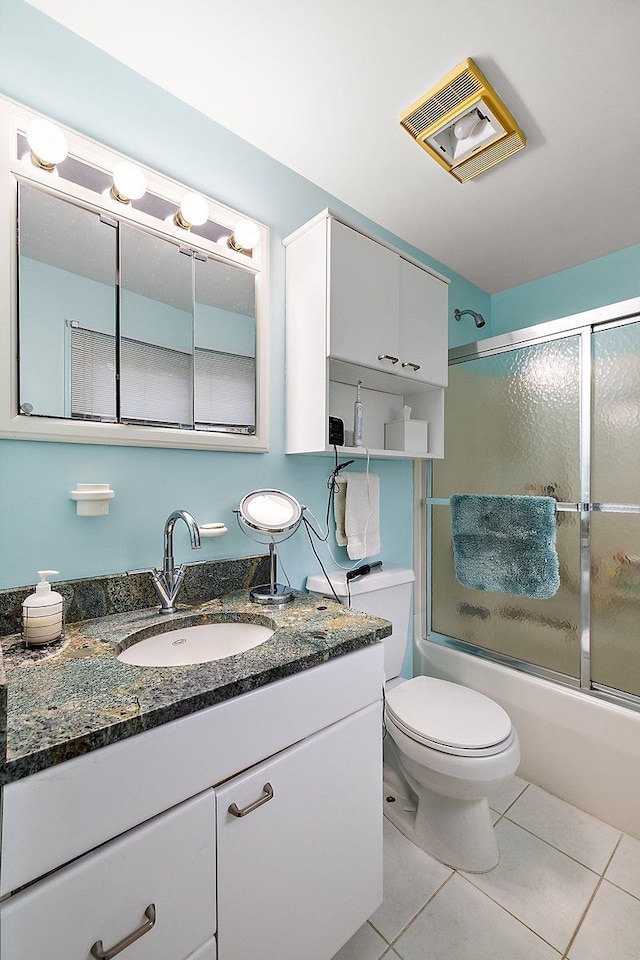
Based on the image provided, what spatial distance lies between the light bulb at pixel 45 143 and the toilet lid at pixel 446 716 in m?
1.85

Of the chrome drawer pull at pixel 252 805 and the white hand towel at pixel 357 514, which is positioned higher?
the white hand towel at pixel 357 514

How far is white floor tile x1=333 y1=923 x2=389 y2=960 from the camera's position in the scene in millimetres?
1100

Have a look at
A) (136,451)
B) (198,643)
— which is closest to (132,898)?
(198,643)

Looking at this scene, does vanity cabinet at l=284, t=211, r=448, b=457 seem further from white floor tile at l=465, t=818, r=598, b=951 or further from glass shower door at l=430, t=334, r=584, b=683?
white floor tile at l=465, t=818, r=598, b=951

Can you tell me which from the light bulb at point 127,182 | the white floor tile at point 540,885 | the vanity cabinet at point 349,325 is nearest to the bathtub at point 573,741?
the white floor tile at point 540,885

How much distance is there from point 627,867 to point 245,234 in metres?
2.35

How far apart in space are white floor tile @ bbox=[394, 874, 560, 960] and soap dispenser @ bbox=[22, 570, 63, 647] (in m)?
1.20

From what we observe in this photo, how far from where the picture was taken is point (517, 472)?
189 cm

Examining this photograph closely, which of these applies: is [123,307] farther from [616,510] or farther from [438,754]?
[616,510]

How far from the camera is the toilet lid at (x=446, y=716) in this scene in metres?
1.31

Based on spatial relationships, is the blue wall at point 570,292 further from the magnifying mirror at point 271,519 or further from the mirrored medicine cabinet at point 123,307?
the magnifying mirror at point 271,519

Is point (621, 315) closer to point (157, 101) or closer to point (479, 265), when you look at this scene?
point (479, 265)

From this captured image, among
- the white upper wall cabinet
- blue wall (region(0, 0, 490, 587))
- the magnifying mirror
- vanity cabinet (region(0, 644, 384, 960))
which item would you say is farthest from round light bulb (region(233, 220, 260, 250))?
vanity cabinet (region(0, 644, 384, 960))

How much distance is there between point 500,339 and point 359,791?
5.90 ft
